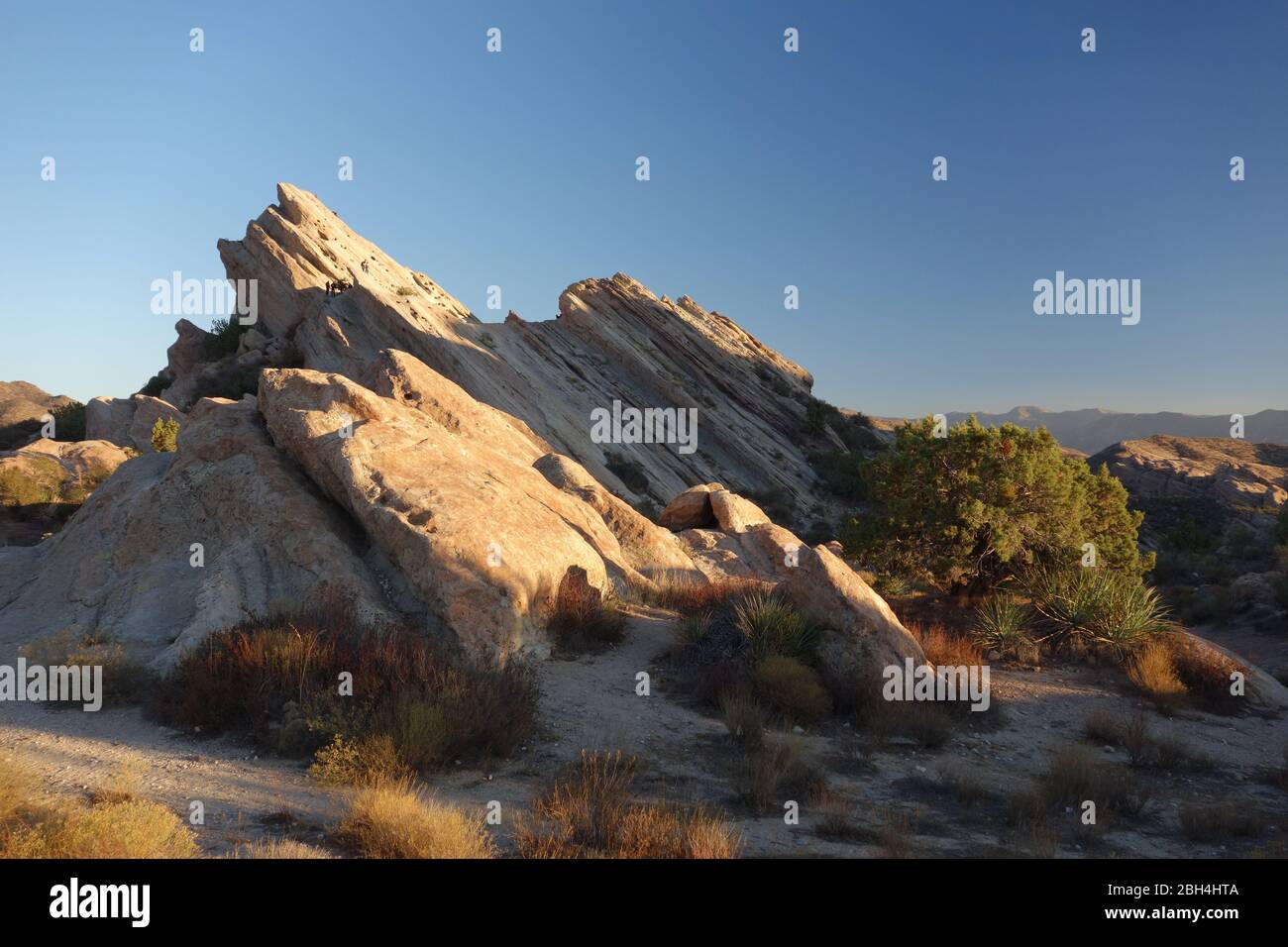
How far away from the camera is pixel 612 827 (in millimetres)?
5574

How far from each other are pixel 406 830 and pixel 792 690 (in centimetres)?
529

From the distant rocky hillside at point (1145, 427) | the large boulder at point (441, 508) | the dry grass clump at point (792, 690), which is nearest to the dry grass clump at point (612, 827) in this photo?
the dry grass clump at point (792, 690)

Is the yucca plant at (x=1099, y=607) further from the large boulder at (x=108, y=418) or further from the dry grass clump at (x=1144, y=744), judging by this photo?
the large boulder at (x=108, y=418)

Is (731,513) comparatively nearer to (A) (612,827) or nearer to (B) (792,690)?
(B) (792,690)

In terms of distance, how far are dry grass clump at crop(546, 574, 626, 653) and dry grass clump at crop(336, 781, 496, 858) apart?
4.94 metres

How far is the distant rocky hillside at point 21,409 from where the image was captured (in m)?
37.6

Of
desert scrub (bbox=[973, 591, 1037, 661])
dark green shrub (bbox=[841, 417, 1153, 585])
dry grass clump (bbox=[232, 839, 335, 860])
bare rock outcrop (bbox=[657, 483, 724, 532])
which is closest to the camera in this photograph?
dry grass clump (bbox=[232, 839, 335, 860])

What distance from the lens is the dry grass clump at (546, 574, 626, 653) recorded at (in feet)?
35.3

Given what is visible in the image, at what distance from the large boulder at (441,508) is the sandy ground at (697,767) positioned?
1.06 m

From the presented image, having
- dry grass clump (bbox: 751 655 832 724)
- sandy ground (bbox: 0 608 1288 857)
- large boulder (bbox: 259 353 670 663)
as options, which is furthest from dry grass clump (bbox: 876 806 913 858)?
large boulder (bbox: 259 353 670 663)

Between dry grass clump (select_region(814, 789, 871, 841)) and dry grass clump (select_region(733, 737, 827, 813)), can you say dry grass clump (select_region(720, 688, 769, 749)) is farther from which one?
dry grass clump (select_region(814, 789, 871, 841))
